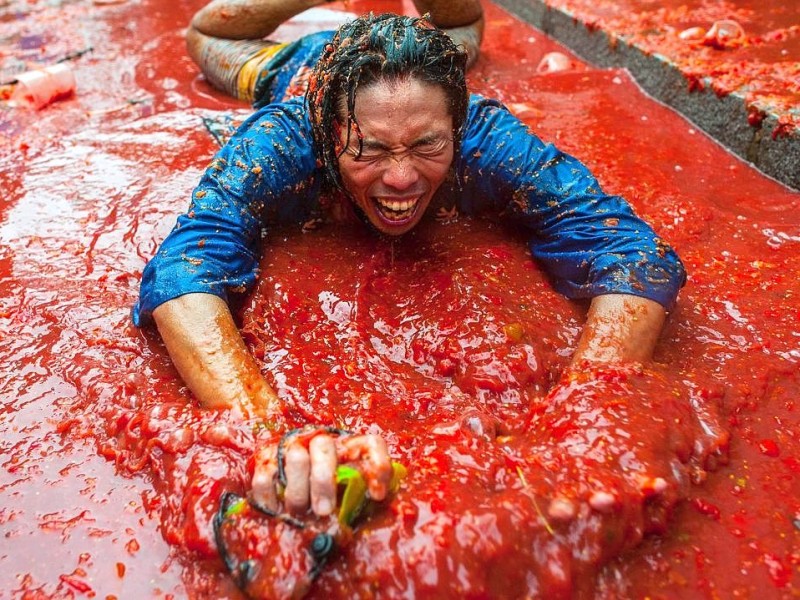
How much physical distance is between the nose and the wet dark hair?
16cm

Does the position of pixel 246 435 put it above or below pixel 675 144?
above

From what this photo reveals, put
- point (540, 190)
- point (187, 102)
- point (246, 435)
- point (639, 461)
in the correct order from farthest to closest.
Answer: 1. point (187, 102)
2. point (540, 190)
3. point (246, 435)
4. point (639, 461)

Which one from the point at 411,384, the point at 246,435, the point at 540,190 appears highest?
the point at 540,190

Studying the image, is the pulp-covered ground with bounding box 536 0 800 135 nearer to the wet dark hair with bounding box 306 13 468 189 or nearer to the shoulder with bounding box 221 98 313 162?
the wet dark hair with bounding box 306 13 468 189

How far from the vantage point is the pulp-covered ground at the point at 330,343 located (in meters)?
1.40

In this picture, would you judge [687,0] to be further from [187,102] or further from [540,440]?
[540,440]

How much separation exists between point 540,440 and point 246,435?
677 millimetres

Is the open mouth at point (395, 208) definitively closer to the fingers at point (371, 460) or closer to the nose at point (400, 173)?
the nose at point (400, 173)

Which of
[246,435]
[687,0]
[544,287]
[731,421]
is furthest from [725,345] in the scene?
[687,0]

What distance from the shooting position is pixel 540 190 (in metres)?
2.16

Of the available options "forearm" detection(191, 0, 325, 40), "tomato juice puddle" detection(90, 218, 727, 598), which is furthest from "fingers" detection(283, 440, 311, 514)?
"forearm" detection(191, 0, 325, 40)

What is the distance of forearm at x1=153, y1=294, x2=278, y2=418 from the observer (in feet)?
5.43

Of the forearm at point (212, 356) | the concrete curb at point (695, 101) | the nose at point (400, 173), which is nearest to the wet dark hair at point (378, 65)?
the nose at point (400, 173)

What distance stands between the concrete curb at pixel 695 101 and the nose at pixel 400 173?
1.87m
